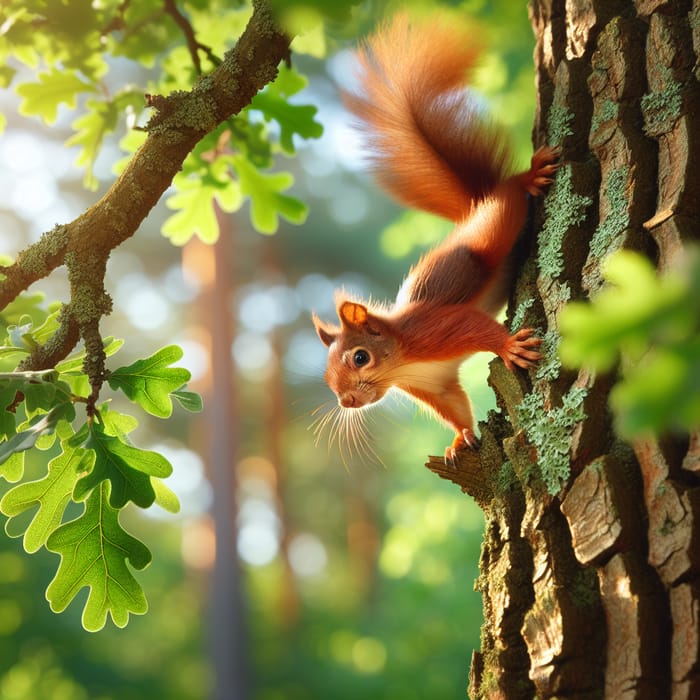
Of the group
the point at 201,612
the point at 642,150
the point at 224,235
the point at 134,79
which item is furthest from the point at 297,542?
the point at 642,150

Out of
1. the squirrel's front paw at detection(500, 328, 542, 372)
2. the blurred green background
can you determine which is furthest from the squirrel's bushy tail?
the blurred green background

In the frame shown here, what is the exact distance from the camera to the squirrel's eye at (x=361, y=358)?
1760 mm

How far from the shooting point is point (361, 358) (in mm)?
1769

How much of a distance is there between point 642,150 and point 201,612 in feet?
32.3

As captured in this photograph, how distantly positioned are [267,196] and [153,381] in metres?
0.96

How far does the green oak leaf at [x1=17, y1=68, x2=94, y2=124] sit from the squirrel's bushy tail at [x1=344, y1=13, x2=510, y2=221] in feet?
2.67

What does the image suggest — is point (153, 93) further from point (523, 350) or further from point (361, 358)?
point (523, 350)

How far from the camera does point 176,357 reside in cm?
134

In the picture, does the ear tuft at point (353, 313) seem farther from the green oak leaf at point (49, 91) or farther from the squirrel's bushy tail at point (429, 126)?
the green oak leaf at point (49, 91)

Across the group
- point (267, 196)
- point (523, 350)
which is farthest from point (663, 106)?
point (267, 196)

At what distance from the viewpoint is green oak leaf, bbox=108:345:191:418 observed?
4.31 feet

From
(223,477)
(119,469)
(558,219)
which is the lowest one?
(119,469)

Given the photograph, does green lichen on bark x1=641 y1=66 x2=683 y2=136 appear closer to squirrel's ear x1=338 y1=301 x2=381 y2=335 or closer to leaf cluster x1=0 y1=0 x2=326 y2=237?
squirrel's ear x1=338 y1=301 x2=381 y2=335

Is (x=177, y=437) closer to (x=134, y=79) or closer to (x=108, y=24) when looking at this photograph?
(x=134, y=79)
